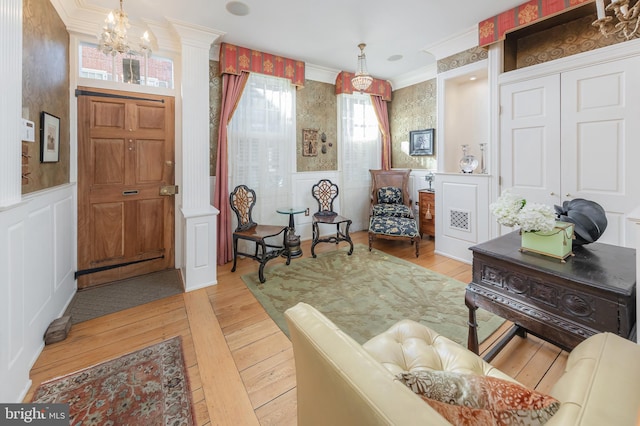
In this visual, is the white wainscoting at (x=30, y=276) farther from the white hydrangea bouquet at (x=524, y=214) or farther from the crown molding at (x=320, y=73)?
the crown molding at (x=320, y=73)

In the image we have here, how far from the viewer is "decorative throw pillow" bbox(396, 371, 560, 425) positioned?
24.8 inches

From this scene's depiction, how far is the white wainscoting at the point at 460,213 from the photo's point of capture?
3492 millimetres

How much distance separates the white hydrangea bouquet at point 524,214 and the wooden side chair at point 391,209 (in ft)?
7.69

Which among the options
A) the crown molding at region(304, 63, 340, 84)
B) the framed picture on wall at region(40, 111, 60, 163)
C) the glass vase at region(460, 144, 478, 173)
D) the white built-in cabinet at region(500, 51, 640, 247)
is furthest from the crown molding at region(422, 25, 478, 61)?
the framed picture on wall at region(40, 111, 60, 163)

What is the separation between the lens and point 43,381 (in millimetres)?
1700

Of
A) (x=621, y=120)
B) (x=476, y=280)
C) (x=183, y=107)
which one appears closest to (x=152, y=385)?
(x=476, y=280)

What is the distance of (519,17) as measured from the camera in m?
2.87

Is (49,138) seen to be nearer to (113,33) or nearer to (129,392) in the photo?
(113,33)

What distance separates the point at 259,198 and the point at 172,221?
3.93 ft

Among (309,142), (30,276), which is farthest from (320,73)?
(30,276)

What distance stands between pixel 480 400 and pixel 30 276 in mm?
2644

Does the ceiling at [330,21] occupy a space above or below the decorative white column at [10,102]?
above

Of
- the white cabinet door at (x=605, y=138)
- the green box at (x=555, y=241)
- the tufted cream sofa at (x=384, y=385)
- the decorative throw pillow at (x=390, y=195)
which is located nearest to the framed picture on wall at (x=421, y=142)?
the decorative throw pillow at (x=390, y=195)

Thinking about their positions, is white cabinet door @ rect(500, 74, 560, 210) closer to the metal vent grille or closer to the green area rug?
the metal vent grille
